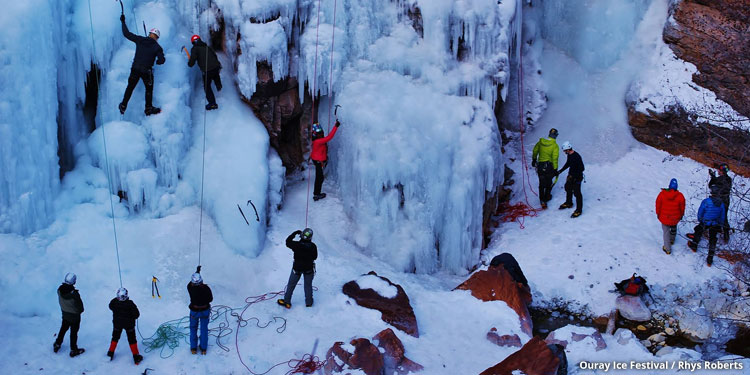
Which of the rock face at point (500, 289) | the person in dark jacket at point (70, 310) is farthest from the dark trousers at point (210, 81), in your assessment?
the rock face at point (500, 289)

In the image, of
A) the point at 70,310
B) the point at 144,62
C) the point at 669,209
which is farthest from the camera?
the point at 669,209

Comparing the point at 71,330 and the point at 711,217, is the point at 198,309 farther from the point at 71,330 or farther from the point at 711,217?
the point at 711,217

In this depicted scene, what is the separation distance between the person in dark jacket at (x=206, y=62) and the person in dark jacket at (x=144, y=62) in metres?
0.55

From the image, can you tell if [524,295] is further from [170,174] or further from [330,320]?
[170,174]

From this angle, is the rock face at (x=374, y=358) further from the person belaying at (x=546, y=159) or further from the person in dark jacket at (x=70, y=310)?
the person belaying at (x=546, y=159)

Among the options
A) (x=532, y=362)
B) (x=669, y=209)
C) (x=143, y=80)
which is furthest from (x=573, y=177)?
(x=143, y=80)

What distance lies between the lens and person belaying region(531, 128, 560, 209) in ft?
41.5

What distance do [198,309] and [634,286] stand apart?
654 centimetres

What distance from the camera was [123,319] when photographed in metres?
8.51

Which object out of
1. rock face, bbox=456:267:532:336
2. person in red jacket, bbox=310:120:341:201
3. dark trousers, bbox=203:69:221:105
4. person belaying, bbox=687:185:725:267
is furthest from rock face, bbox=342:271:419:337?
person belaying, bbox=687:185:725:267

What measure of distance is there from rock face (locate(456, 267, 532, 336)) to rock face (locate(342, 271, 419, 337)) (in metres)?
1.17

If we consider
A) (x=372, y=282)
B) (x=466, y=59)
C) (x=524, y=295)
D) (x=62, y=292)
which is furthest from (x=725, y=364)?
(x=62, y=292)

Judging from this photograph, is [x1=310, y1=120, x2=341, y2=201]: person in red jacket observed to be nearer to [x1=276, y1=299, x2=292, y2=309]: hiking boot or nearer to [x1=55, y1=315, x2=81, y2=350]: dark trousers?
[x1=276, y1=299, x2=292, y2=309]: hiking boot

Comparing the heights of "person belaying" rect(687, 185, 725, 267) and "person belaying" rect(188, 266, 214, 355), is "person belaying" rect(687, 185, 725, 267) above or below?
above
